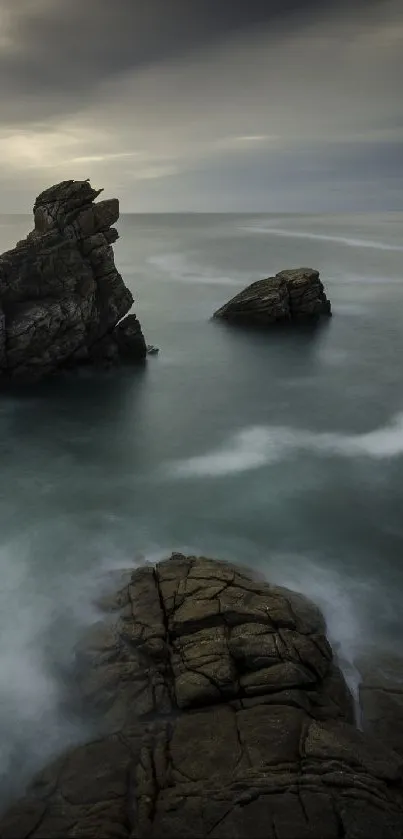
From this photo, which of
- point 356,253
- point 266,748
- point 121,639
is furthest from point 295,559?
point 356,253

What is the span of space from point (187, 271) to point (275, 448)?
206 ft

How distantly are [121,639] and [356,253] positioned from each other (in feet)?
344

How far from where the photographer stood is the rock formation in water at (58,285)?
36.2 metres

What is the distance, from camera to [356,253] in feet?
354

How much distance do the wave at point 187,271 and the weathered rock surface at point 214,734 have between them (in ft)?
209

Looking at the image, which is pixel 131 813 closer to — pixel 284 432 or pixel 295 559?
pixel 295 559

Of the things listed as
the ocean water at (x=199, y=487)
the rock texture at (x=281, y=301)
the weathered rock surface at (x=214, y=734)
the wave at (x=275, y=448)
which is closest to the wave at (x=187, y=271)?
the rock texture at (x=281, y=301)

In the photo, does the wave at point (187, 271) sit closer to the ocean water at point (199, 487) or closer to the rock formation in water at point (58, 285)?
the ocean water at point (199, 487)

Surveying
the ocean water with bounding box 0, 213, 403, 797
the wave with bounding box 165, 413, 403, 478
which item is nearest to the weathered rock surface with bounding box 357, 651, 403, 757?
the ocean water with bounding box 0, 213, 403, 797

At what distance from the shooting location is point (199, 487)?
26.2m

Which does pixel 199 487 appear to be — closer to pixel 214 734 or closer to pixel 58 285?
pixel 214 734

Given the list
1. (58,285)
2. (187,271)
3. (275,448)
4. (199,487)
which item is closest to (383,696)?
(199,487)

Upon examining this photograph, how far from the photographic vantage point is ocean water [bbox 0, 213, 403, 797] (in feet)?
57.2

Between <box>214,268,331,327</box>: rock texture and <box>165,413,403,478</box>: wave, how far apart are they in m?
23.1
